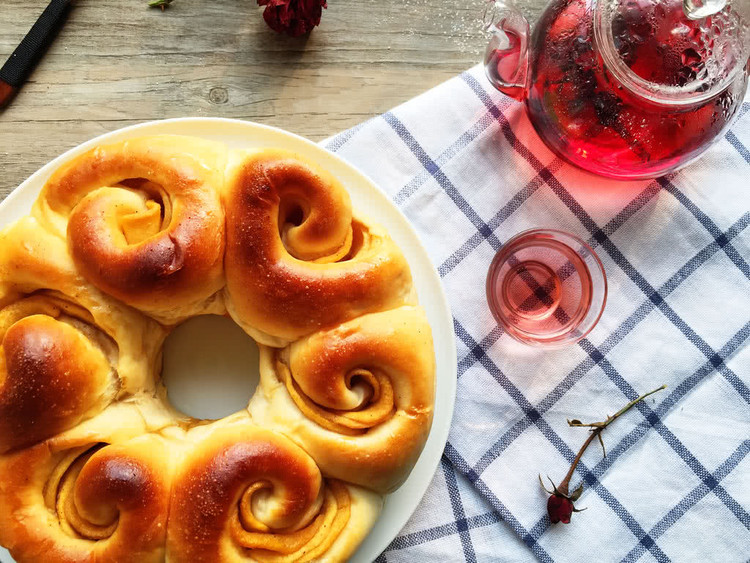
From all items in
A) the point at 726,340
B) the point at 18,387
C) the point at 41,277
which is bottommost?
the point at 726,340

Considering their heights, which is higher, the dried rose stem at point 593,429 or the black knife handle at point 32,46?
the black knife handle at point 32,46

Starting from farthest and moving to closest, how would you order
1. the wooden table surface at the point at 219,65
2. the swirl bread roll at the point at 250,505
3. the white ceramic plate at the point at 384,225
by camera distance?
the wooden table surface at the point at 219,65 → the white ceramic plate at the point at 384,225 → the swirl bread roll at the point at 250,505

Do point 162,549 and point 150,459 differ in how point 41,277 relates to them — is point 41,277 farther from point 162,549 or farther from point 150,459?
point 162,549

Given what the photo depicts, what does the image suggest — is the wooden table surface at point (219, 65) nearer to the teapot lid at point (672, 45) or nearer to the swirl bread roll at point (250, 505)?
the teapot lid at point (672, 45)

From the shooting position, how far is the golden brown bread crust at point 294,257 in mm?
1484

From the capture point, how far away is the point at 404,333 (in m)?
1.52

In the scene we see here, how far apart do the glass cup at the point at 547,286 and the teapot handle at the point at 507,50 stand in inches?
15.6

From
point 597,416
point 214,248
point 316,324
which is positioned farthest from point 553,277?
point 214,248

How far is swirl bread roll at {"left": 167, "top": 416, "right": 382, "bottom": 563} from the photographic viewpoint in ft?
4.73

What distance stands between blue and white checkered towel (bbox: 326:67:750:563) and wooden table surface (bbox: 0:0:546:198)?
131mm

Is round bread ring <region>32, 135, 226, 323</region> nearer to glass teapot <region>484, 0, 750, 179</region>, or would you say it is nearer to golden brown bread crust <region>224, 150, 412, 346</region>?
golden brown bread crust <region>224, 150, 412, 346</region>

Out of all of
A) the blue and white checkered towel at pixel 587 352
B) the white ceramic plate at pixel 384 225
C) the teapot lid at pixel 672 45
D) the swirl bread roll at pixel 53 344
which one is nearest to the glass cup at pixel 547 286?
the blue and white checkered towel at pixel 587 352

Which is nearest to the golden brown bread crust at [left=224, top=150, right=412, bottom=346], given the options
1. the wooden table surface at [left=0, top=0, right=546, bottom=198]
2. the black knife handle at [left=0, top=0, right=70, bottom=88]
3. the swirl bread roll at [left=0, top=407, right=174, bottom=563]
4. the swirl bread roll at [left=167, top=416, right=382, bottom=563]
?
the swirl bread roll at [left=167, top=416, right=382, bottom=563]

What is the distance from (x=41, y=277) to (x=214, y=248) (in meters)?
0.37
